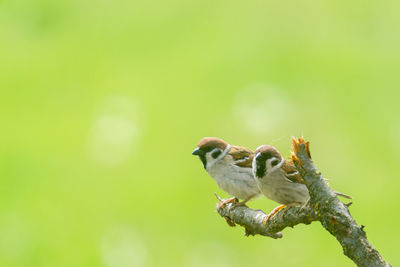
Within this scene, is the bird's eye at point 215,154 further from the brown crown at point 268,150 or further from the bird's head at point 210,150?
the brown crown at point 268,150

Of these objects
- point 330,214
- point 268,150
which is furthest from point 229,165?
point 330,214

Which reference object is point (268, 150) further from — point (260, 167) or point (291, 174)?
point (291, 174)

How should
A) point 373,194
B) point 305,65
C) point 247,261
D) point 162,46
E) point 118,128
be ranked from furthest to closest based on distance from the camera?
point 162,46 → point 305,65 → point 118,128 → point 373,194 → point 247,261

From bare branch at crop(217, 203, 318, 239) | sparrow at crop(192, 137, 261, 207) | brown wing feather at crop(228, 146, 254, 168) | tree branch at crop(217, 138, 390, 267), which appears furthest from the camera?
brown wing feather at crop(228, 146, 254, 168)

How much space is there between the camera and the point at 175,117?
9.70 metres

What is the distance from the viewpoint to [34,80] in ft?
35.0

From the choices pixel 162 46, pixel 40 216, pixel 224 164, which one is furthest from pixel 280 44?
pixel 224 164

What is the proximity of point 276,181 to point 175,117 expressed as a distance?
563cm

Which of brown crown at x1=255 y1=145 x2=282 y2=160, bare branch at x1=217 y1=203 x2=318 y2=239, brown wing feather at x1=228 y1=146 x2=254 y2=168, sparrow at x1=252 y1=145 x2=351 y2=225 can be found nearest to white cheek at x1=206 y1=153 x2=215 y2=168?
brown wing feather at x1=228 y1=146 x2=254 y2=168

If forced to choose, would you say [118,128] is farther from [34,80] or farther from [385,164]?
[385,164]

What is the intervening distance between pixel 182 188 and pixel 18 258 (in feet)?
6.12

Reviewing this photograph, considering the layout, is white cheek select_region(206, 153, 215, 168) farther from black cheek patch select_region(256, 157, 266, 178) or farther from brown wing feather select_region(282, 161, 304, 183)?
black cheek patch select_region(256, 157, 266, 178)

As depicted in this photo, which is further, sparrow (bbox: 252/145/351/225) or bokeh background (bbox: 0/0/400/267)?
bokeh background (bbox: 0/0/400/267)

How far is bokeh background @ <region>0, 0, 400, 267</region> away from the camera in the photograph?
8.04 m
